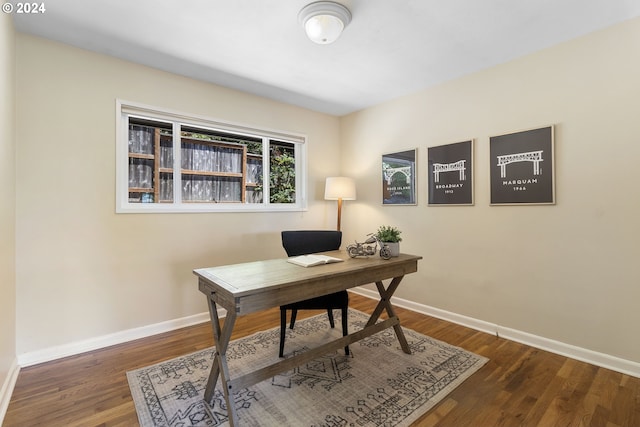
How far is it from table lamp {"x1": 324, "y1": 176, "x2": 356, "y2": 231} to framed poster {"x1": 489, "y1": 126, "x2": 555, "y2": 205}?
1.53m

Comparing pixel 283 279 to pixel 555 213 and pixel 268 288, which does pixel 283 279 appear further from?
pixel 555 213

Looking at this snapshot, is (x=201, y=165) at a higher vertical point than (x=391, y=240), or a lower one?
higher

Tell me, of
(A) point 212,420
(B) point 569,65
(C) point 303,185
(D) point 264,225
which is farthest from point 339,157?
(A) point 212,420

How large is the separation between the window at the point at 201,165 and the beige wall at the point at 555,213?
1617 mm

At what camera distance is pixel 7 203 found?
6.01ft

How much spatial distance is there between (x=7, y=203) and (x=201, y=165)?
58.2 inches

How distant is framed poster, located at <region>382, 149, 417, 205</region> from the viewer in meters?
3.27

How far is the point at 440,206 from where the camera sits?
9.95ft

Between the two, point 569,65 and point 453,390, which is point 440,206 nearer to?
point 569,65

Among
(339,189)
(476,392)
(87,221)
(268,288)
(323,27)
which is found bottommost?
(476,392)

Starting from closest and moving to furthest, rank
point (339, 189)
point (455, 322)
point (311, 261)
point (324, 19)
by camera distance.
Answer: point (324, 19) < point (311, 261) < point (455, 322) < point (339, 189)

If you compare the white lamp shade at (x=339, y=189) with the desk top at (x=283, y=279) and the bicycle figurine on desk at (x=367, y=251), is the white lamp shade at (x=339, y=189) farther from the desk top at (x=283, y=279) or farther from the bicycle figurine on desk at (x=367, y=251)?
the desk top at (x=283, y=279)

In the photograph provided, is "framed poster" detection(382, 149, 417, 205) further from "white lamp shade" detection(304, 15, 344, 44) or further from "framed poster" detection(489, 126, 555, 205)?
"white lamp shade" detection(304, 15, 344, 44)

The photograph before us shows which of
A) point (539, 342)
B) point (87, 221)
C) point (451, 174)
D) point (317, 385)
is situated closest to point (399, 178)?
point (451, 174)
